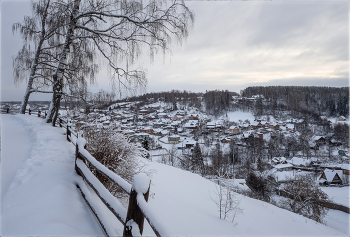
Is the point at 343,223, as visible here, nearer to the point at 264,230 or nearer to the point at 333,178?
the point at 333,178

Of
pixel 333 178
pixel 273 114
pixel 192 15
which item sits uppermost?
pixel 192 15

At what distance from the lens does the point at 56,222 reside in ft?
6.53

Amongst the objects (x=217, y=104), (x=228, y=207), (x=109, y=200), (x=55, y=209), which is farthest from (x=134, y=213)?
(x=217, y=104)

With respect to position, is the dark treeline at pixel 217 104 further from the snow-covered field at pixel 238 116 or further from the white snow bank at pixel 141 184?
the white snow bank at pixel 141 184

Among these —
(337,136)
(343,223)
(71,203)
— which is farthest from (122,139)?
(337,136)

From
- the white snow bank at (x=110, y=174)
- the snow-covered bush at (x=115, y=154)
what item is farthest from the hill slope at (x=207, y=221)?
the white snow bank at (x=110, y=174)

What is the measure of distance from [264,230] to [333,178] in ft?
111

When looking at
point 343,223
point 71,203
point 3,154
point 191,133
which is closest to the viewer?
point 71,203

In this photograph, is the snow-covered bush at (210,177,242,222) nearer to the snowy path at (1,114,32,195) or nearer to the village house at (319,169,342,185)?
the snowy path at (1,114,32,195)

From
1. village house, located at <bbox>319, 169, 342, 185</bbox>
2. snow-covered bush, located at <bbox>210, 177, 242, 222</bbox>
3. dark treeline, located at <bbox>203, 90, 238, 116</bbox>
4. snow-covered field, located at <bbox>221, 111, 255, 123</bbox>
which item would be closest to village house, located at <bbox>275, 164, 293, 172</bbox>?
village house, located at <bbox>319, 169, 342, 185</bbox>

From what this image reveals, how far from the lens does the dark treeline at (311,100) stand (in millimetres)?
79812

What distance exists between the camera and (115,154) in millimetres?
3729

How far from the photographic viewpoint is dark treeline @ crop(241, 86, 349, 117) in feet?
262

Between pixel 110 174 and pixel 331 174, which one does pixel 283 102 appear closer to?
pixel 331 174
